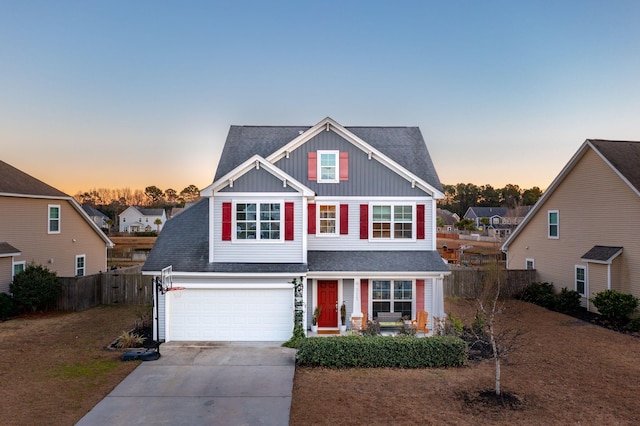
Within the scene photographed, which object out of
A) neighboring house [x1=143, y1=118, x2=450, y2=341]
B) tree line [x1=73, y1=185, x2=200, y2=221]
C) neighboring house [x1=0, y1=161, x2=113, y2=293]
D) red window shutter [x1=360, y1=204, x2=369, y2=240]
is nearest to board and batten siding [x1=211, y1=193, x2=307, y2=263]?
neighboring house [x1=143, y1=118, x2=450, y2=341]

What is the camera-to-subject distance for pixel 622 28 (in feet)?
60.0

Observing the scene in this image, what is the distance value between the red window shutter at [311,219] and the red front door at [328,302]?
2.24m

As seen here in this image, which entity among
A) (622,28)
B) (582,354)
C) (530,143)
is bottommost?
(582,354)

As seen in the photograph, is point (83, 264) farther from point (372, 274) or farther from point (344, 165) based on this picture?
point (372, 274)

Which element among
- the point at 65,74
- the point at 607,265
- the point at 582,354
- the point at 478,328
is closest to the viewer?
the point at 582,354

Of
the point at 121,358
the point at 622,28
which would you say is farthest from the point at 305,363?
the point at 622,28

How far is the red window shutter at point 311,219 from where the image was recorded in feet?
53.4

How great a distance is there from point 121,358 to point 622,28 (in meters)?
25.4

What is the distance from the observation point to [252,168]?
14.3m

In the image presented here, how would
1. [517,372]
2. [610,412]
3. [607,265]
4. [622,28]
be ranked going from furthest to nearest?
[622,28] → [607,265] → [517,372] → [610,412]

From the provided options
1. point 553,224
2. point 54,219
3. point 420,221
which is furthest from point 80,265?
point 553,224

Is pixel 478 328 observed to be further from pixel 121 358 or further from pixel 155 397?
pixel 121 358

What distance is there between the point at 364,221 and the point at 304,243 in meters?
3.16

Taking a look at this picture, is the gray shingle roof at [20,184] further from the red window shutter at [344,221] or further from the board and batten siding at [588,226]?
the board and batten siding at [588,226]
